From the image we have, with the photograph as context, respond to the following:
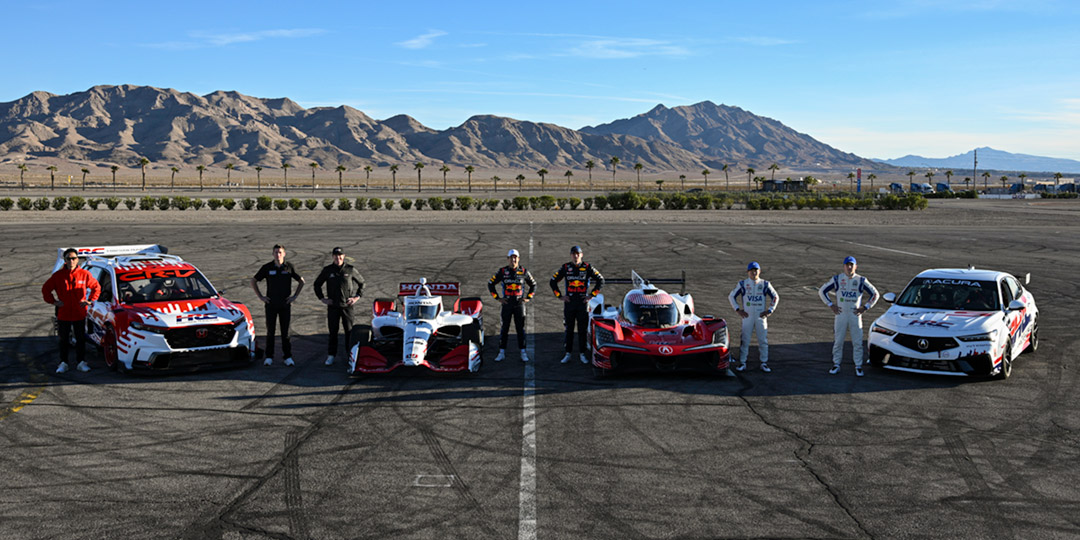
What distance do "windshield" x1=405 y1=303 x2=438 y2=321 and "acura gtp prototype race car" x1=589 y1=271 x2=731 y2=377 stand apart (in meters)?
2.82

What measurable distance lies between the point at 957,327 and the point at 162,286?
13850 mm

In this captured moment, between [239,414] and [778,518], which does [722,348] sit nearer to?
[778,518]

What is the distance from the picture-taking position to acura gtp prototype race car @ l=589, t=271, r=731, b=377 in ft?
41.7

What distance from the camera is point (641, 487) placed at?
826cm

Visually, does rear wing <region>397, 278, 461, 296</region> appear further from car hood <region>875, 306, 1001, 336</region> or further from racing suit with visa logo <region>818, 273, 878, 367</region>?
car hood <region>875, 306, 1001, 336</region>

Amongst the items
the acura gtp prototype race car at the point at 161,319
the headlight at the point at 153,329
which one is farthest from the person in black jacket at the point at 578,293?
the headlight at the point at 153,329

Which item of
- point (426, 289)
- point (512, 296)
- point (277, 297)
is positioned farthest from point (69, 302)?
point (512, 296)

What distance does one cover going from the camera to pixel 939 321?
42.9 feet

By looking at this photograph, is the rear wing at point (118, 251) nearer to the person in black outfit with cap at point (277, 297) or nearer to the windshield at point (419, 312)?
the person in black outfit with cap at point (277, 297)

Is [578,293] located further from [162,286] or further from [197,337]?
[162,286]

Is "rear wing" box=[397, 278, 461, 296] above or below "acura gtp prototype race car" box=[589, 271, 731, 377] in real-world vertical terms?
above

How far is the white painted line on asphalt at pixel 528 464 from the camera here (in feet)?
23.9

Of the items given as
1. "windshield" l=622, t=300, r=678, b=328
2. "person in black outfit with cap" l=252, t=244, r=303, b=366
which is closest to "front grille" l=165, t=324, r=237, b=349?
"person in black outfit with cap" l=252, t=244, r=303, b=366

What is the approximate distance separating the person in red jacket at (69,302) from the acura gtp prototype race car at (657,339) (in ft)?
28.6
